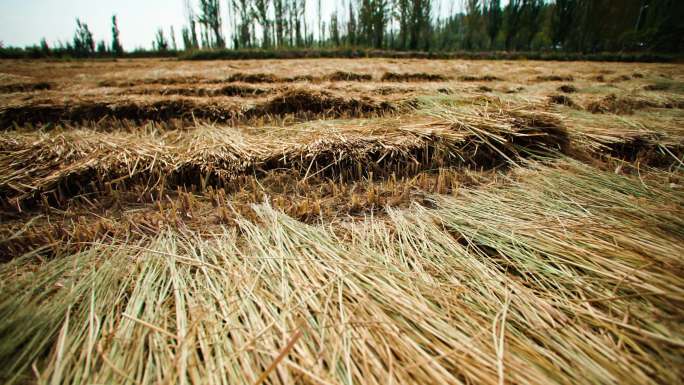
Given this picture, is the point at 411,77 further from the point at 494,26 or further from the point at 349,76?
the point at 494,26

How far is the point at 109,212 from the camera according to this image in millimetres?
1424

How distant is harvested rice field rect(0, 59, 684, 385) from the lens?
63 cm

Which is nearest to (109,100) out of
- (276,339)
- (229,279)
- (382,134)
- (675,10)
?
(382,134)

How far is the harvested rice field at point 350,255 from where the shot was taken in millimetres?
633

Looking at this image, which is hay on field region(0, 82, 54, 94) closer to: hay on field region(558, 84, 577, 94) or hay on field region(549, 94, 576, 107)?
Answer: hay on field region(549, 94, 576, 107)

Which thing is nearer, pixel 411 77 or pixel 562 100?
pixel 562 100

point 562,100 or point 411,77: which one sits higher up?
point 411,77

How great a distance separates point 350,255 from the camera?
3.31 feet

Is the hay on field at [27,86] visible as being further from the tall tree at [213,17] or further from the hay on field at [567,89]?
the tall tree at [213,17]

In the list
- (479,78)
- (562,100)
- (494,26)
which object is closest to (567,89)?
(562,100)

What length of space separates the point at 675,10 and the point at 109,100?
3431 cm

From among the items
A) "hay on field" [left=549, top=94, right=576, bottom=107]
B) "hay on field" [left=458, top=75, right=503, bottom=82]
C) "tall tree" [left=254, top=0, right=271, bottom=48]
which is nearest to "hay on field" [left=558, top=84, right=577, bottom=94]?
"hay on field" [left=549, top=94, right=576, bottom=107]

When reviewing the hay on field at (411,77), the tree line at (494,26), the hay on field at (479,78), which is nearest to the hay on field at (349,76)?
the hay on field at (411,77)

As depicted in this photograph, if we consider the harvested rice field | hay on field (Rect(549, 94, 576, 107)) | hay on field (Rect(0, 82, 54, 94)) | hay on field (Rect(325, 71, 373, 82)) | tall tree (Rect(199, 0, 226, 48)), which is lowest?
the harvested rice field
